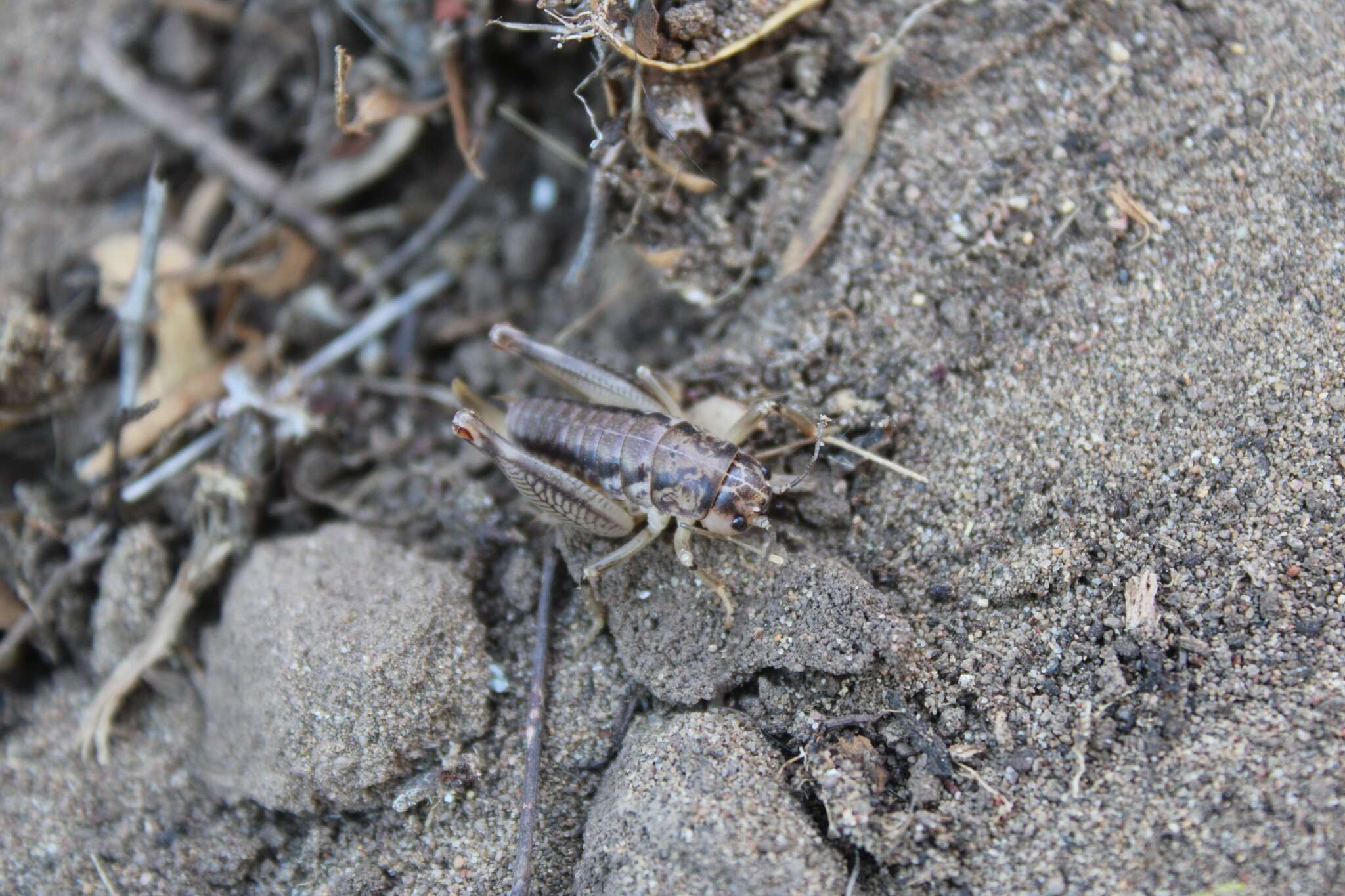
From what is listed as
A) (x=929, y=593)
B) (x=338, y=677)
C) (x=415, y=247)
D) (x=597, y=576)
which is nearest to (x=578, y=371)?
(x=597, y=576)

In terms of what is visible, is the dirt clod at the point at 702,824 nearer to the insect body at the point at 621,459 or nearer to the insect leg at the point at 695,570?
the insect leg at the point at 695,570

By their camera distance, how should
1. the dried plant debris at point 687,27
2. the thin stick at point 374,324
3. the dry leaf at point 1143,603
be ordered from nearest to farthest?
the dry leaf at point 1143,603 < the dried plant debris at point 687,27 < the thin stick at point 374,324

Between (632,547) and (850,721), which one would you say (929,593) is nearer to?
(850,721)

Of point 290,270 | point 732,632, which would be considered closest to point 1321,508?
point 732,632

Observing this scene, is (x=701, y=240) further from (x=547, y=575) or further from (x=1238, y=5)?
(x=1238, y=5)

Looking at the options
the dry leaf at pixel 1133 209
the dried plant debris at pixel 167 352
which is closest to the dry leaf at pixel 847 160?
the dry leaf at pixel 1133 209

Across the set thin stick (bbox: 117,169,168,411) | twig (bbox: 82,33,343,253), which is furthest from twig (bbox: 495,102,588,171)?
thin stick (bbox: 117,169,168,411)

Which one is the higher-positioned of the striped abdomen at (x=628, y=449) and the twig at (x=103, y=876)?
the striped abdomen at (x=628, y=449)
